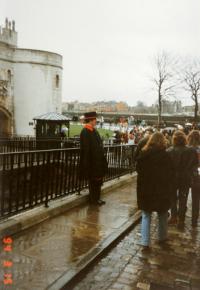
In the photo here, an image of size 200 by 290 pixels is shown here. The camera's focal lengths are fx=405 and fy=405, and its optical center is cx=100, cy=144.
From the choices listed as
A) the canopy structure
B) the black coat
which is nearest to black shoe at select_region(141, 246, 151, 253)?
the black coat

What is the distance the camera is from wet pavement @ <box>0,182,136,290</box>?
14.5 feet

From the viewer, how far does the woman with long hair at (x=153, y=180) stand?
5.88 m

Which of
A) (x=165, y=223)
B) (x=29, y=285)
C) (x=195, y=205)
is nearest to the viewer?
(x=29, y=285)

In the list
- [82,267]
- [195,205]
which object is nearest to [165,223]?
[195,205]

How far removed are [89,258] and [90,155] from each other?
293 centimetres

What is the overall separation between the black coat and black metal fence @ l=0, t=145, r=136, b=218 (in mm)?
1795

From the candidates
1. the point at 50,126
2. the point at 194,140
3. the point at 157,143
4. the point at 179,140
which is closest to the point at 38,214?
the point at 157,143

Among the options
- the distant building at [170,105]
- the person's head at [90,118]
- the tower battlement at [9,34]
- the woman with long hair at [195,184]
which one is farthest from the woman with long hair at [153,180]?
the distant building at [170,105]

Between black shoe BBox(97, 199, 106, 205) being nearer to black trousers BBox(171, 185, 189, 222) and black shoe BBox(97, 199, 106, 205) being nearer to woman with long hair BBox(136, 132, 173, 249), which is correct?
black trousers BBox(171, 185, 189, 222)

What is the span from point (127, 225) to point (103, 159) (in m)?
1.51

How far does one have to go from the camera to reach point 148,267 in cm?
520

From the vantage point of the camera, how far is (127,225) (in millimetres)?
6879

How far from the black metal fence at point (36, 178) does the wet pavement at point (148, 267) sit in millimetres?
1660

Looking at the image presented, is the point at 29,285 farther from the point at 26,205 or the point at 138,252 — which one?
the point at 26,205
